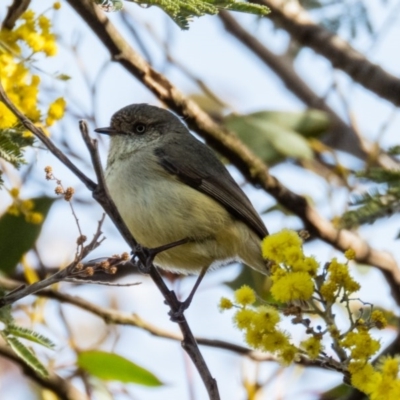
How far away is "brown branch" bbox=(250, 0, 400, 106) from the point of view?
541cm

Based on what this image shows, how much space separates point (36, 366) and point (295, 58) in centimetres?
411

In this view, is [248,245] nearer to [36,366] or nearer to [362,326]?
[36,366]

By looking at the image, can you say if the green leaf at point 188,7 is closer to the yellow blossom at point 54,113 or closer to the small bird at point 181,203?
Answer: the yellow blossom at point 54,113

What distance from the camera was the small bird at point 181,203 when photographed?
4180mm

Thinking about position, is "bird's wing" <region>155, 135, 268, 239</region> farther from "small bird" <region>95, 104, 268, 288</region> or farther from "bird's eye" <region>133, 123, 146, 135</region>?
"bird's eye" <region>133, 123, 146, 135</region>

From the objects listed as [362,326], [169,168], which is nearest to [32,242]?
[169,168]

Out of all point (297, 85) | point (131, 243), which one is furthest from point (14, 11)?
point (297, 85)

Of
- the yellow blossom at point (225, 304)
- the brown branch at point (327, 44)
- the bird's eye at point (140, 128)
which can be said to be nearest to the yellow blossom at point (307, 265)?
the yellow blossom at point (225, 304)

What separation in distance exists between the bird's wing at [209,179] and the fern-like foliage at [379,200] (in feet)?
2.64

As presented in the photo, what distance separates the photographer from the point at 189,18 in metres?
2.88

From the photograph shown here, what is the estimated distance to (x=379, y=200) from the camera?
12.1 ft

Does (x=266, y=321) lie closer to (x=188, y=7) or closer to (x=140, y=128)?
(x=188, y=7)

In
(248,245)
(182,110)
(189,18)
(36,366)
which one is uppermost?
(189,18)

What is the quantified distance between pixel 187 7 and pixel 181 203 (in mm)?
1598
